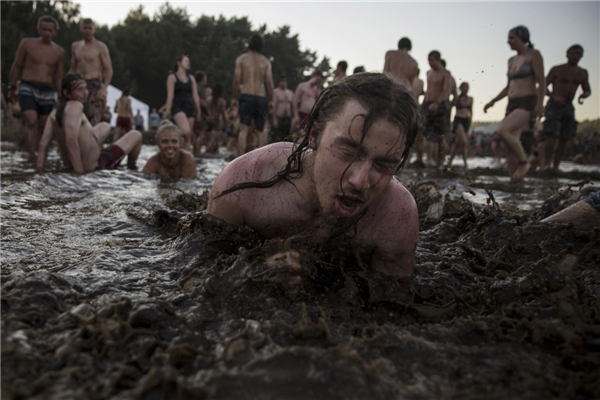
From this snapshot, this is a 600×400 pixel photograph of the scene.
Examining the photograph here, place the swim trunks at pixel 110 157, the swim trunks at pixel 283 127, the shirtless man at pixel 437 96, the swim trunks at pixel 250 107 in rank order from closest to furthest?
the swim trunks at pixel 110 157 < the swim trunks at pixel 250 107 < the shirtless man at pixel 437 96 < the swim trunks at pixel 283 127

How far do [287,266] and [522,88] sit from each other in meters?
6.55

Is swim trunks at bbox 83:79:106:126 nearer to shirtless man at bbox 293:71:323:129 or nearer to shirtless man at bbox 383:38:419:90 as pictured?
shirtless man at bbox 293:71:323:129

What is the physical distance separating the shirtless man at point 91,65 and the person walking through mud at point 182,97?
3.87 ft

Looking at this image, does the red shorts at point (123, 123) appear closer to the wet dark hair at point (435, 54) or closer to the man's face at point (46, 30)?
the man's face at point (46, 30)

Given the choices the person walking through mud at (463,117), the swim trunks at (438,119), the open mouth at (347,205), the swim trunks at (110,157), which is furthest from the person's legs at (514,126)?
the swim trunks at (110,157)

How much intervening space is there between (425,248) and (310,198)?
1.44 metres

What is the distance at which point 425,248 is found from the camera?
3555 mm

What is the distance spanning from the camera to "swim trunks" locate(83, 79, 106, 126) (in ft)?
27.9

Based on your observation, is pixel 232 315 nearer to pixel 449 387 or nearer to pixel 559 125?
pixel 449 387

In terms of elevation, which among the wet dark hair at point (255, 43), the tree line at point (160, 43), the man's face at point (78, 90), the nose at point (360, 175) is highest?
the tree line at point (160, 43)

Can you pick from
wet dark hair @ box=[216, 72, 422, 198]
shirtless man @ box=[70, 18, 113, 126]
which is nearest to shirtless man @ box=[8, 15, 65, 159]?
shirtless man @ box=[70, 18, 113, 126]

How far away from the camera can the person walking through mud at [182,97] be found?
29.4 feet

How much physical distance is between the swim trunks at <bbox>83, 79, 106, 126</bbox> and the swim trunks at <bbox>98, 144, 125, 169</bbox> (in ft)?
5.28

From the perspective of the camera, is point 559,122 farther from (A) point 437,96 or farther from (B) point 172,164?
(B) point 172,164
